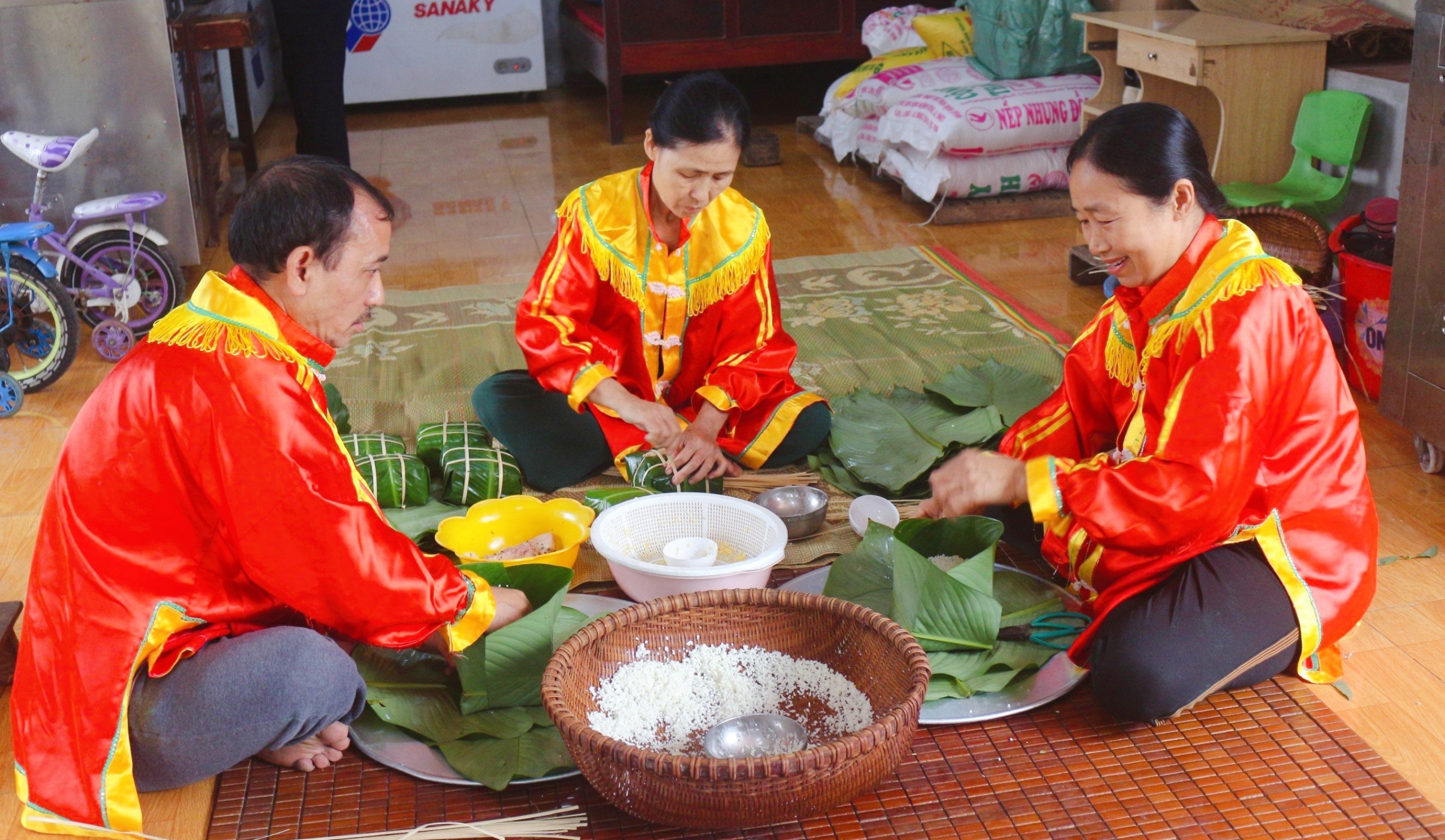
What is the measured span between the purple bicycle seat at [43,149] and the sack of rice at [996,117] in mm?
2721

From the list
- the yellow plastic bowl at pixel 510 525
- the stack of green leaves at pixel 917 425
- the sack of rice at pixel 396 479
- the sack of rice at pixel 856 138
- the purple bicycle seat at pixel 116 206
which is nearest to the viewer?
the yellow plastic bowl at pixel 510 525

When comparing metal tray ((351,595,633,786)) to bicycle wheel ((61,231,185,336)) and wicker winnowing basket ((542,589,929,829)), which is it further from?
bicycle wheel ((61,231,185,336))

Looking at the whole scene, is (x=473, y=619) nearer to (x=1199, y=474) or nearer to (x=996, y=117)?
(x=1199, y=474)

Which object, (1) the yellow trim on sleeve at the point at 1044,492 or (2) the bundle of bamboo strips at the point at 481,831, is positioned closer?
(2) the bundle of bamboo strips at the point at 481,831

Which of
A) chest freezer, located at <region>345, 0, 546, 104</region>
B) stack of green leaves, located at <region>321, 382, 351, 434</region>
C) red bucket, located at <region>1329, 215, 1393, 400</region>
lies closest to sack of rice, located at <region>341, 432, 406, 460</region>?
stack of green leaves, located at <region>321, 382, 351, 434</region>

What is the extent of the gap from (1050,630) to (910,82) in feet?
11.1

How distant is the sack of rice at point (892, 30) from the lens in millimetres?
5625

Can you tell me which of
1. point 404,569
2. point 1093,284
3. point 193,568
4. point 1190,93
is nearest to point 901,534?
point 404,569

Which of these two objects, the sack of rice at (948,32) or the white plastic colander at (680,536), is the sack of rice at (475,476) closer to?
the white plastic colander at (680,536)

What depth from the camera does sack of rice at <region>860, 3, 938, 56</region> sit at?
5625 millimetres

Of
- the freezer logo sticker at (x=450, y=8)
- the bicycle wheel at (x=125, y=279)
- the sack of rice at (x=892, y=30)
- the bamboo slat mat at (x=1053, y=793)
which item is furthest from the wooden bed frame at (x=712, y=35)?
the bamboo slat mat at (x=1053, y=793)

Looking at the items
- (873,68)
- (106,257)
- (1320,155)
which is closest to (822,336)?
(1320,155)

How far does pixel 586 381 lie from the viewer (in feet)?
8.14

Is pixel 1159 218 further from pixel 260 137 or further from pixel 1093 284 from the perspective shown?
pixel 260 137
